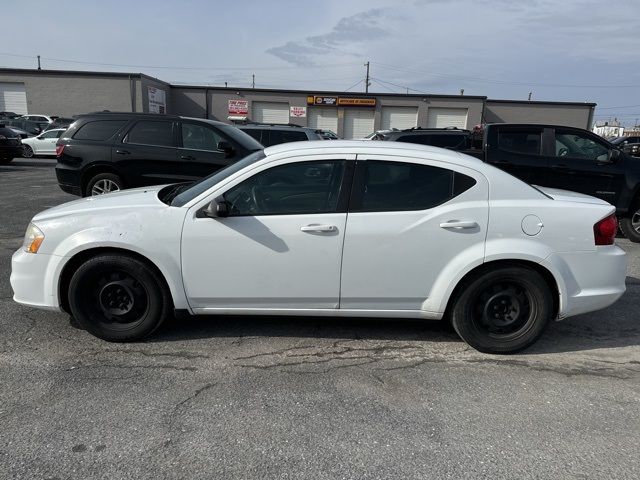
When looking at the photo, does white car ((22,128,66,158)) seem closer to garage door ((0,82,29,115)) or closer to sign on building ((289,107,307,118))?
garage door ((0,82,29,115))

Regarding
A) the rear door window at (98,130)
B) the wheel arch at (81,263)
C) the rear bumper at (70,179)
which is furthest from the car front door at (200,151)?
the wheel arch at (81,263)

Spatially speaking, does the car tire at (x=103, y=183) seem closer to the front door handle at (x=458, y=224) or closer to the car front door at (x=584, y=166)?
the front door handle at (x=458, y=224)

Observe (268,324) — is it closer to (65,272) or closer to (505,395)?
(65,272)

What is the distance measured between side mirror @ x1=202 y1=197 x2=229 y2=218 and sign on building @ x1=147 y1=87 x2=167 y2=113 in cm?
3780

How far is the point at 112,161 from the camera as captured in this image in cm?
828

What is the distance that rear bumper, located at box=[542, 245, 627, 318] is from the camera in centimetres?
376

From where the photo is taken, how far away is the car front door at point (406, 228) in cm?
371

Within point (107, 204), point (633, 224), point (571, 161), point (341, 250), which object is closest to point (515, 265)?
point (341, 250)

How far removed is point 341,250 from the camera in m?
3.71

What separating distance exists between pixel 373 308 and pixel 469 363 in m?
0.84

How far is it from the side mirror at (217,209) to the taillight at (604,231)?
9.22ft

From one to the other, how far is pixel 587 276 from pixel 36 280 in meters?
4.26

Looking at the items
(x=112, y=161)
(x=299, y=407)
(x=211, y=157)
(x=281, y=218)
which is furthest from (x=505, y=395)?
(x=112, y=161)

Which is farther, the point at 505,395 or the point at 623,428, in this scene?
the point at 505,395
